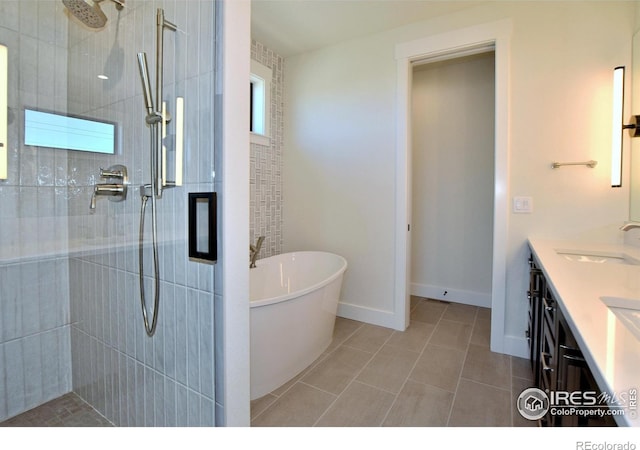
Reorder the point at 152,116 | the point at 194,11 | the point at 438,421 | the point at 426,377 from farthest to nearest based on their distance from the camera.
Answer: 1. the point at 426,377
2. the point at 438,421
3. the point at 152,116
4. the point at 194,11

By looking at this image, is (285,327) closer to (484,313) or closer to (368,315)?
(368,315)

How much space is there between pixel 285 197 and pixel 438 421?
2433mm

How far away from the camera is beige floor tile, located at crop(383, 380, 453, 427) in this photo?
1639mm

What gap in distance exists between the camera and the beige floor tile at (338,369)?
77.4 inches

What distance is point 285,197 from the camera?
3.41m

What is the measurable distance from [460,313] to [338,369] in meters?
1.70

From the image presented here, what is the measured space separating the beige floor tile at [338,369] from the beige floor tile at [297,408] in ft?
0.25

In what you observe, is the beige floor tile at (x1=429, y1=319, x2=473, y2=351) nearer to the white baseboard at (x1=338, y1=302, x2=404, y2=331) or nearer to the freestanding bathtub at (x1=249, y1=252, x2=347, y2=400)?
the white baseboard at (x1=338, y1=302, x2=404, y2=331)

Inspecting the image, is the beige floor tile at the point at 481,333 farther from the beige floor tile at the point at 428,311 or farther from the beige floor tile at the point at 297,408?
the beige floor tile at the point at 297,408

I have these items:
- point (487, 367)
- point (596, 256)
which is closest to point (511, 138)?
point (596, 256)

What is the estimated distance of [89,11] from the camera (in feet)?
4.62

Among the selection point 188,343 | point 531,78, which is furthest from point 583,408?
point 531,78

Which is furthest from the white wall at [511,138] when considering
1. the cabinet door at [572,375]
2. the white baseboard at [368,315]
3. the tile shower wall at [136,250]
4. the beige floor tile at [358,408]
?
the tile shower wall at [136,250]
